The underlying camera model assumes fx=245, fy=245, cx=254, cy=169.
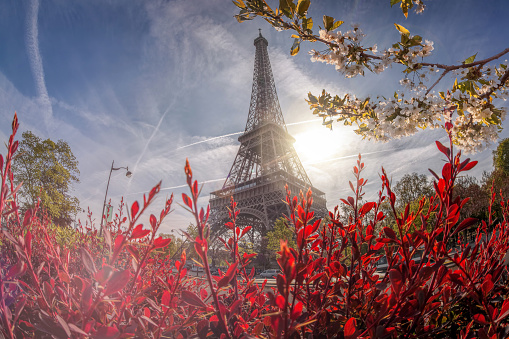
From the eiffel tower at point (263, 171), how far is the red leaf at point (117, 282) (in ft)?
87.5

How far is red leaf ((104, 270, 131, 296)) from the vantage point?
0.72 m

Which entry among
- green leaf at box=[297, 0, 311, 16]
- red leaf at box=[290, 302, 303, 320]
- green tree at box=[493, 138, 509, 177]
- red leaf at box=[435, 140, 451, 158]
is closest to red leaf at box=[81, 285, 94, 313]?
red leaf at box=[290, 302, 303, 320]

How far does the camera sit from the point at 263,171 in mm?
33656

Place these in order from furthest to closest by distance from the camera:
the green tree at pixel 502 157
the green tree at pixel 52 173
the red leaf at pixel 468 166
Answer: the green tree at pixel 502 157 → the green tree at pixel 52 173 → the red leaf at pixel 468 166

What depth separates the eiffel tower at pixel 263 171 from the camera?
Result: 29.7 m

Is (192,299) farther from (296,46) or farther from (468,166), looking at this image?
(296,46)

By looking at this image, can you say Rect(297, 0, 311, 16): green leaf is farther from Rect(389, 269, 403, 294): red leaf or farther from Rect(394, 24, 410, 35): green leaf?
Rect(389, 269, 403, 294): red leaf

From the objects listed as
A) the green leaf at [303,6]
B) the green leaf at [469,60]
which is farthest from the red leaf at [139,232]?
the green leaf at [469,60]

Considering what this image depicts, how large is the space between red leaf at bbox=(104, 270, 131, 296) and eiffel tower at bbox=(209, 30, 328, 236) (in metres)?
26.7

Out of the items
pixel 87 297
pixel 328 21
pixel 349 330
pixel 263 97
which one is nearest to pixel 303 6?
pixel 328 21

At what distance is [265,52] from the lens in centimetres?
4547

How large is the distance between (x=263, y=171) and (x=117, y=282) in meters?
33.0

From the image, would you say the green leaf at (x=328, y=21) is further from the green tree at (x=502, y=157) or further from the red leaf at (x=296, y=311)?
the green tree at (x=502, y=157)

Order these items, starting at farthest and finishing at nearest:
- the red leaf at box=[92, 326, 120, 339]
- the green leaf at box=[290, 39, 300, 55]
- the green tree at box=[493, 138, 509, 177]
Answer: the green tree at box=[493, 138, 509, 177] < the green leaf at box=[290, 39, 300, 55] < the red leaf at box=[92, 326, 120, 339]
